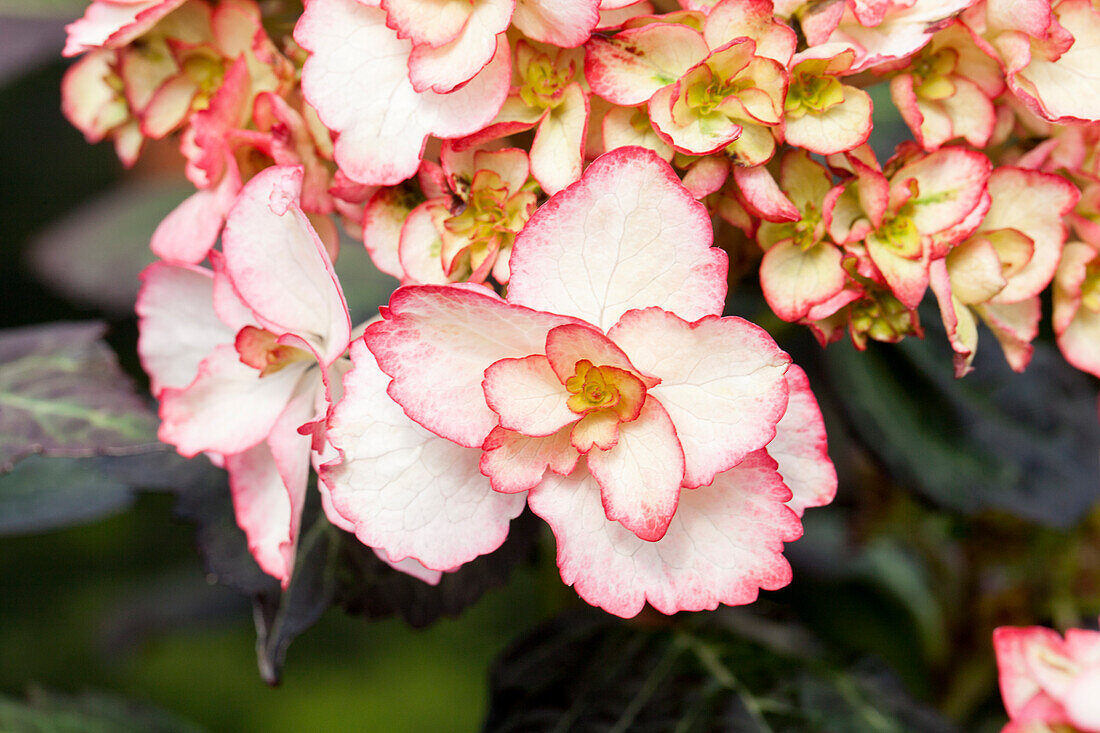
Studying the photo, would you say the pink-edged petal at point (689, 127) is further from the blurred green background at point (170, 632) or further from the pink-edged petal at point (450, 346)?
the blurred green background at point (170, 632)

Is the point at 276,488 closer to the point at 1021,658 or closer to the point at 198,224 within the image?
the point at 198,224

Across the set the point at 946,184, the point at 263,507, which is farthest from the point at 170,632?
the point at 946,184

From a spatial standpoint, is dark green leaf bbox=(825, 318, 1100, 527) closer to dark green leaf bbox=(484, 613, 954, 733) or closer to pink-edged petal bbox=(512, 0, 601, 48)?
dark green leaf bbox=(484, 613, 954, 733)

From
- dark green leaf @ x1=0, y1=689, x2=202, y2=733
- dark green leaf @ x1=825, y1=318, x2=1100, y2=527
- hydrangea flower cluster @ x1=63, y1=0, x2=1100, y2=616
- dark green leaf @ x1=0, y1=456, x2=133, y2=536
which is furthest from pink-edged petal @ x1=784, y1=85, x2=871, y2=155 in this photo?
dark green leaf @ x1=0, y1=689, x2=202, y2=733

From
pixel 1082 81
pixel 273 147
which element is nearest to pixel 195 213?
pixel 273 147

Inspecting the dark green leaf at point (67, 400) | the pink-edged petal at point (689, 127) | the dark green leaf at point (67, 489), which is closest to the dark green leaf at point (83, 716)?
the dark green leaf at point (67, 489)
